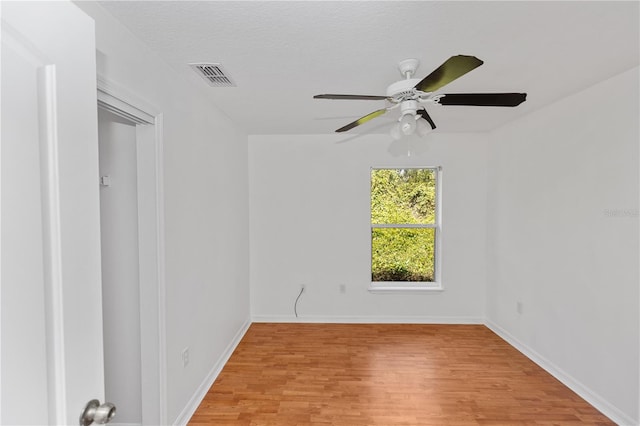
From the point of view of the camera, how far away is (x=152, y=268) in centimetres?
182

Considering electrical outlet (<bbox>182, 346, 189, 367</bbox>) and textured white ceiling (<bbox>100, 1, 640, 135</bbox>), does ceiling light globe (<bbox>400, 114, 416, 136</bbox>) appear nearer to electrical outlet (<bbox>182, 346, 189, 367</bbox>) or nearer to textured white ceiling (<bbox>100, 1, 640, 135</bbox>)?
textured white ceiling (<bbox>100, 1, 640, 135</bbox>)

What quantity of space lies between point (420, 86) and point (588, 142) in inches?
73.3

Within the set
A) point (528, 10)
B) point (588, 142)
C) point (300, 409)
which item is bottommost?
point (300, 409)

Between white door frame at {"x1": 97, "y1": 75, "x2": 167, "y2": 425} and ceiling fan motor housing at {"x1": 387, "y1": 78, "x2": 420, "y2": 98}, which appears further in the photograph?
white door frame at {"x1": 97, "y1": 75, "x2": 167, "y2": 425}

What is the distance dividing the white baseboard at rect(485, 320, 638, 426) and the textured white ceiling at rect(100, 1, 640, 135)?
2.38 meters

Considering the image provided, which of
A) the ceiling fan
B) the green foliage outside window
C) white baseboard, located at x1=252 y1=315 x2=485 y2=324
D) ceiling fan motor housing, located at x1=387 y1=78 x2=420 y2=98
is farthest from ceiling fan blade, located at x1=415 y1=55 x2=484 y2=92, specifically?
white baseboard, located at x1=252 y1=315 x2=485 y2=324

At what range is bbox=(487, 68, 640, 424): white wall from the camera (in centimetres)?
207

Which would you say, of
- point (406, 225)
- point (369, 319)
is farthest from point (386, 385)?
point (406, 225)

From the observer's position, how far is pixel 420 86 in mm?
1456

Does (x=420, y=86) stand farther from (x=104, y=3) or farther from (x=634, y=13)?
(x=104, y=3)

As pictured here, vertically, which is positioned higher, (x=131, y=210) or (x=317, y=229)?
(x=131, y=210)

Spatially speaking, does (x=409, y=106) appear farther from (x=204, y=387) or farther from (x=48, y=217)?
(x=204, y=387)

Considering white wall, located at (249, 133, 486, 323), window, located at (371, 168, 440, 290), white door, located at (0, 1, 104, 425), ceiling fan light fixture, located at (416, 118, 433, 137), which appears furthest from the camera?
window, located at (371, 168, 440, 290)

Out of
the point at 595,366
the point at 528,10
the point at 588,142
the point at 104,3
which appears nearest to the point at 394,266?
the point at 595,366
